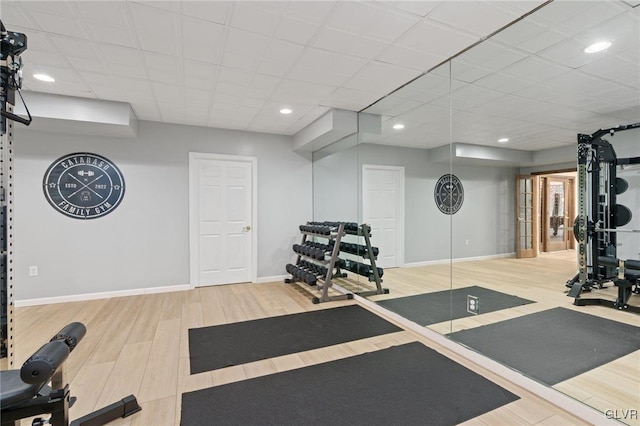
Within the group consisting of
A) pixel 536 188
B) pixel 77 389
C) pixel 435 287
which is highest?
pixel 536 188

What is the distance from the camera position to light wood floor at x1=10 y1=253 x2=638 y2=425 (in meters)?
1.83

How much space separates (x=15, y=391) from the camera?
111 cm

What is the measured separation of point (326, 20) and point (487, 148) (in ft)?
7.72

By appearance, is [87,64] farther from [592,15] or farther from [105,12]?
[592,15]

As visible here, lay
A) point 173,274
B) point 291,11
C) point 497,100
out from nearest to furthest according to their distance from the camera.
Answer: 1. point 291,11
2. point 497,100
3. point 173,274

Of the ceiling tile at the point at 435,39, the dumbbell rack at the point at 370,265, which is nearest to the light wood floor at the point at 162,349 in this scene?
the dumbbell rack at the point at 370,265

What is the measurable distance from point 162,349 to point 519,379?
2.89m

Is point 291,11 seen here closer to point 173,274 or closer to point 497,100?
point 497,100

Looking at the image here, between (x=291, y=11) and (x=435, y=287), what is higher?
(x=291, y=11)

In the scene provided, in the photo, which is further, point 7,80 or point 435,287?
point 435,287

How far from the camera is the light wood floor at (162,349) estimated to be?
1826mm

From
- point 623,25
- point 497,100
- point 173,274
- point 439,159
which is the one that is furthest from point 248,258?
point 623,25

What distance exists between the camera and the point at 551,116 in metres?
2.71

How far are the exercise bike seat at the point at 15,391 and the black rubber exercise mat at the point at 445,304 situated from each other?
114 inches
